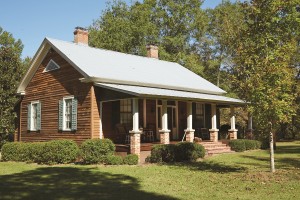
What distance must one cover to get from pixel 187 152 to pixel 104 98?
16.6 feet

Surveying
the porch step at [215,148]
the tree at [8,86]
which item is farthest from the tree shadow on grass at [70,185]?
the tree at [8,86]

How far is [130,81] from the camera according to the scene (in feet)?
62.2

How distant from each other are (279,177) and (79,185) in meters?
6.46

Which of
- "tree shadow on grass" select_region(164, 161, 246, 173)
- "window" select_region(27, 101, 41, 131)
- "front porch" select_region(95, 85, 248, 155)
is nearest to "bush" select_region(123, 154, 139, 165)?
"front porch" select_region(95, 85, 248, 155)

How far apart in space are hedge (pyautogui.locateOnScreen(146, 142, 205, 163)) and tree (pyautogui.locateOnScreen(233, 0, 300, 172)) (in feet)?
16.1

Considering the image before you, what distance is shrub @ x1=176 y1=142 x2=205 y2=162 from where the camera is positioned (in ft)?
53.4

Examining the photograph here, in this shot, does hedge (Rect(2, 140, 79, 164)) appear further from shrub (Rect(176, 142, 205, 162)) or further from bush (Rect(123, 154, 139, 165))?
shrub (Rect(176, 142, 205, 162))

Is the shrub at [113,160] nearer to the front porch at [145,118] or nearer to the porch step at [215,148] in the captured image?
the front porch at [145,118]

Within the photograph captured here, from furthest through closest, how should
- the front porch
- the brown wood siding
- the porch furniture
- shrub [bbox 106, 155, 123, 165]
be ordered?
1. the porch furniture
2. the brown wood siding
3. the front porch
4. shrub [bbox 106, 155, 123, 165]

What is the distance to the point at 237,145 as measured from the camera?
21.6m

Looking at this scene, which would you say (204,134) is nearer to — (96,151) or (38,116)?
(96,151)

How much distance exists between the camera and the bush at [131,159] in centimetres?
1507

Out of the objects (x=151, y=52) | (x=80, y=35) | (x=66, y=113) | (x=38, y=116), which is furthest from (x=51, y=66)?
(x=151, y=52)

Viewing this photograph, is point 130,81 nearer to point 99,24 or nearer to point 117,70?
point 117,70
